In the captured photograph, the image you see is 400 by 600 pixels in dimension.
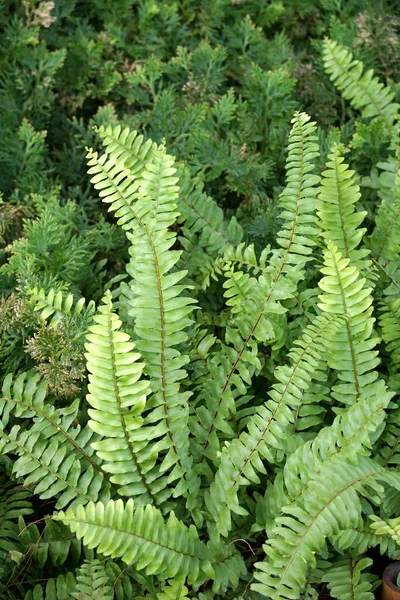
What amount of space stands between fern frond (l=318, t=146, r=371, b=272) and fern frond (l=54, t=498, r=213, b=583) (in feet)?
3.04

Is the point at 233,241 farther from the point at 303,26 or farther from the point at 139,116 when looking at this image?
the point at 303,26

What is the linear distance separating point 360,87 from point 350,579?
1834 mm

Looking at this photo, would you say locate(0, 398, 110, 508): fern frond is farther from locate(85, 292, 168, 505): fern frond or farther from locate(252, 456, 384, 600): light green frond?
locate(252, 456, 384, 600): light green frond

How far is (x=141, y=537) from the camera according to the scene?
1604 millimetres

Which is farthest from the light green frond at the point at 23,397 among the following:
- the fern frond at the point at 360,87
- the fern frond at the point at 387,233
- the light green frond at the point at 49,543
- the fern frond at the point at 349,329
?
the fern frond at the point at 360,87

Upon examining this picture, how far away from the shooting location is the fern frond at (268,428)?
1730mm

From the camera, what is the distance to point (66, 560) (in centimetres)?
192

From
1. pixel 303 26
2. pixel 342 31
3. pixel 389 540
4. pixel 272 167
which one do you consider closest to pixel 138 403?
pixel 389 540

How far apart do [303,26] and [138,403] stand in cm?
235

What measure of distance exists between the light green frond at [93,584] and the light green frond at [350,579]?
1.81 ft

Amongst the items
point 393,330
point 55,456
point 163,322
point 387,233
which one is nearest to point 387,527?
point 393,330

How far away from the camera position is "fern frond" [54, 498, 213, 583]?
5.01ft

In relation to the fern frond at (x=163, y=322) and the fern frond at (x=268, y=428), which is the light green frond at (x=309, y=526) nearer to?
the fern frond at (x=268, y=428)

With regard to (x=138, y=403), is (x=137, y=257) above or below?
above
